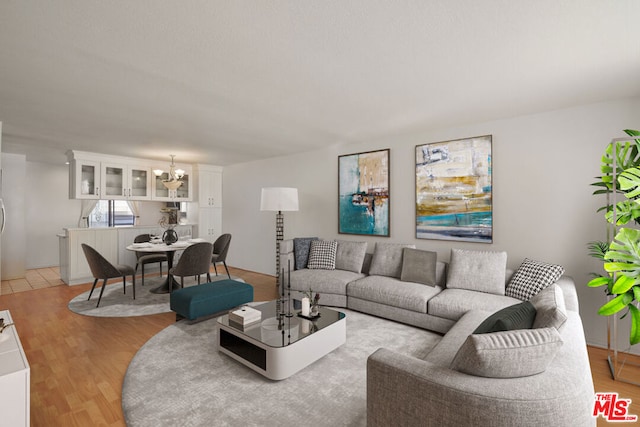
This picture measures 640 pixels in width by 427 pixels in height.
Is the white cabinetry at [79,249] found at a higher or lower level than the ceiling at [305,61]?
lower

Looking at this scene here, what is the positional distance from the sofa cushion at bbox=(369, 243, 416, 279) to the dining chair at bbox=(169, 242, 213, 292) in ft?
7.83

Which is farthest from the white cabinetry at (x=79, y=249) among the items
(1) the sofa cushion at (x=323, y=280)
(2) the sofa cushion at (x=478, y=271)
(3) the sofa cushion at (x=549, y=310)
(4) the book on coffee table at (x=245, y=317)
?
(3) the sofa cushion at (x=549, y=310)

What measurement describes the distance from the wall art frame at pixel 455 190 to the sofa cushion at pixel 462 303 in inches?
32.9

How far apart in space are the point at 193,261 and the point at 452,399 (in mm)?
3779

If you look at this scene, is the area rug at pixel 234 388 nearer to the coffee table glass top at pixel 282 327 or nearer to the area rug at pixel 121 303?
the coffee table glass top at pixel 282 327

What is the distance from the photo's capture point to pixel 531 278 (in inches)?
115

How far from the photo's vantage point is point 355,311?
377cm

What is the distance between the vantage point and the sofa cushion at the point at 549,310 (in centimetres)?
146

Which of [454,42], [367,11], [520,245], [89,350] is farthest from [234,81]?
[520,245]

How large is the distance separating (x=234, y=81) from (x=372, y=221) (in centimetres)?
282

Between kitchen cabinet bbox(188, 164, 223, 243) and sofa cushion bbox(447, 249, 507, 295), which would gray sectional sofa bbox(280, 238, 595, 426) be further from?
kitchen cabinet bbox(188, 164, 223, 243)

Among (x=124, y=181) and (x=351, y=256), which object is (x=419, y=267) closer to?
(x=351, y=256)

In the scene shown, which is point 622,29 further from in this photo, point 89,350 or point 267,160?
point 267,160

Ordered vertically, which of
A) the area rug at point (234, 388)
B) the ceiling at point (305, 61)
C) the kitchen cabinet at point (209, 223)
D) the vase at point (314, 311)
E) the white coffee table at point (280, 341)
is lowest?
the area rug at point (234, 388)
